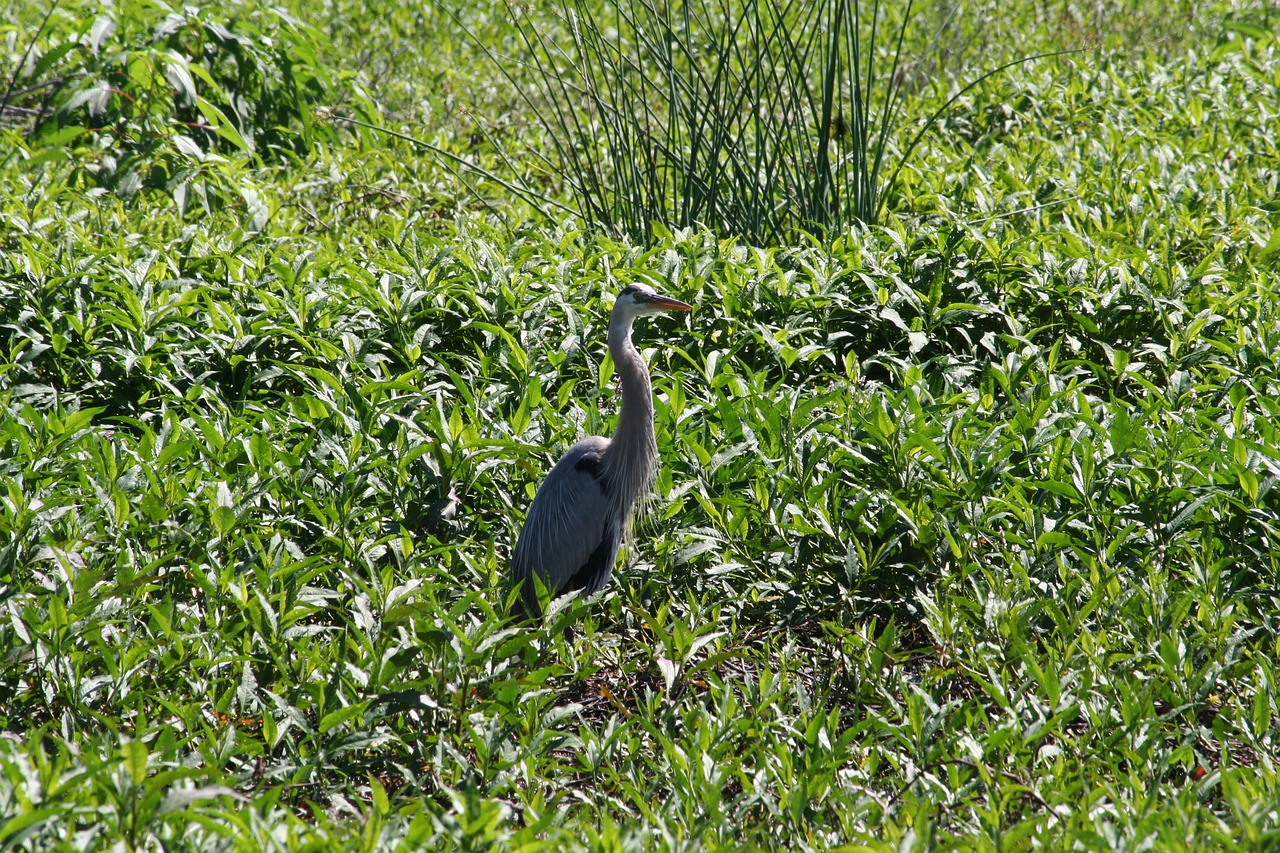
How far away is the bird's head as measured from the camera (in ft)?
11.2

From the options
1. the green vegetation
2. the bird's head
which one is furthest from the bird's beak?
the green vegetation

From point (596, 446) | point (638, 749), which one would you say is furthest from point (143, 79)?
point (638, 749)

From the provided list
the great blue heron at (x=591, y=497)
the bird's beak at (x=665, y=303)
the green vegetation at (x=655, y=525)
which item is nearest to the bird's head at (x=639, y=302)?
the bird's beak at (x=665, y=303)

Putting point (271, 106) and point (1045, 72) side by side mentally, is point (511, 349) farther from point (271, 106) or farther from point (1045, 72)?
point (1045, 72)

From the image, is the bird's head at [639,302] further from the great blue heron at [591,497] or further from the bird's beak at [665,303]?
the great blue heron at [591,497]

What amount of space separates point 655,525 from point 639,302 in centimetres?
65

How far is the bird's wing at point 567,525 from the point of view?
3129 mm

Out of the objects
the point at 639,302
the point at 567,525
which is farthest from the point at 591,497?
the point at 639,302

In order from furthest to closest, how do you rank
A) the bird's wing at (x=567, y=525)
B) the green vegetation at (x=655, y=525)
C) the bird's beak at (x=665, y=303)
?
the bird's beak at (x=665, y=303) < the bird's wing at (x=567, y=525) < the green vegetation at (x=655, y=525)

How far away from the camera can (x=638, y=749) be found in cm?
247

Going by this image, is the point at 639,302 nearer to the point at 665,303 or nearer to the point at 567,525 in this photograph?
the point at 665,303

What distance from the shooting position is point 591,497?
314cm

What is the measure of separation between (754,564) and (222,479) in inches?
57.9

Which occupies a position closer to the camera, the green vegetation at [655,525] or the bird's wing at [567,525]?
the green vegetation at [655,525]
